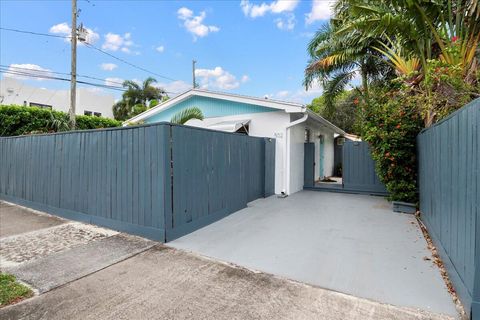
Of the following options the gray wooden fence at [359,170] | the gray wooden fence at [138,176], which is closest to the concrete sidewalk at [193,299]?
the gray wooden fence at [138,176]

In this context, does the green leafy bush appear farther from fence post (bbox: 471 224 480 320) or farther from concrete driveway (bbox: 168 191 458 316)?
fence post (bbox: 471 224 480 320)

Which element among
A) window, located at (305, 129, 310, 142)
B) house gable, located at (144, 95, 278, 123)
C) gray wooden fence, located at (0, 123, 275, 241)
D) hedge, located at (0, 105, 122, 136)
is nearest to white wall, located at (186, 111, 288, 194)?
house gable, located at (144, 95, 278, 123)

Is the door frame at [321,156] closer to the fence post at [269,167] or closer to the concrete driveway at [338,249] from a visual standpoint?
the fence post at [269,167]

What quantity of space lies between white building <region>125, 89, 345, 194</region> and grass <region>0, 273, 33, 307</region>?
288 inches

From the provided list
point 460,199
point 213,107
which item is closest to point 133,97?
point 213,107

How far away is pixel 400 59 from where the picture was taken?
7582 mm

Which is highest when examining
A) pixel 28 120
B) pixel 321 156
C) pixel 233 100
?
pixel 233 100

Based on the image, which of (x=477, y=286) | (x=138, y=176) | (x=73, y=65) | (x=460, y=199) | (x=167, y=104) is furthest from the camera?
(x=167, y=104)

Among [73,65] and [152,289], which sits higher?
[73,65]

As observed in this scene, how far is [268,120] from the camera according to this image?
990 cm

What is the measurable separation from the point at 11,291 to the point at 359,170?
34.2 ft

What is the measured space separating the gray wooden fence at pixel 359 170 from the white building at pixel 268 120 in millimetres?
1791

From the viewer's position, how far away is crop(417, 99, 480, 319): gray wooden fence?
236 cm

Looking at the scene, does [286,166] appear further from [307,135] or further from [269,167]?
[307,135]
